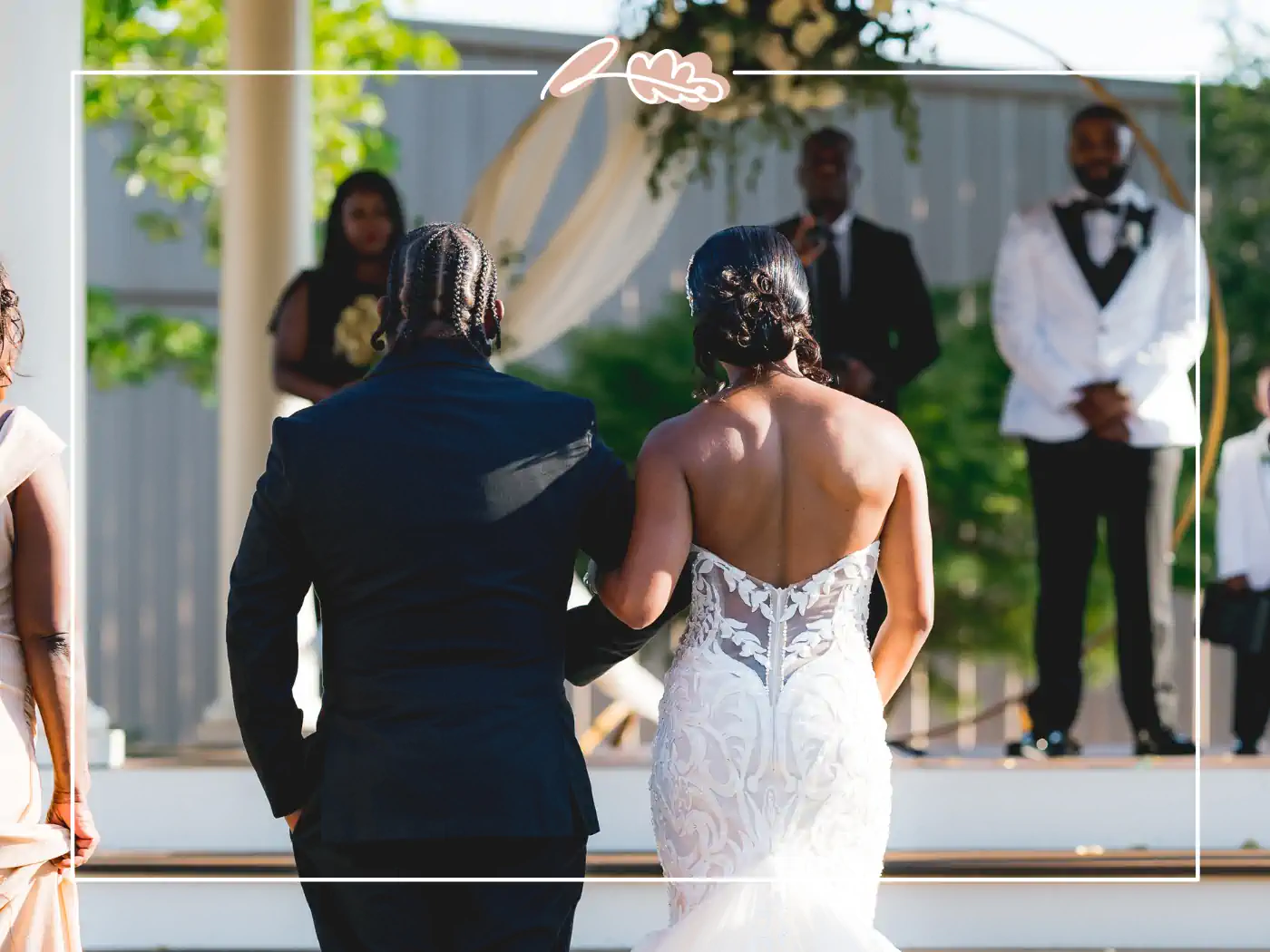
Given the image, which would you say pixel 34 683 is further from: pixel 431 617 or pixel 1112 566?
pixel 1112 566

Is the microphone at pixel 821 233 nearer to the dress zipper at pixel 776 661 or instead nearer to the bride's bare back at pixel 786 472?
the bride's bare back at pixel 786 472

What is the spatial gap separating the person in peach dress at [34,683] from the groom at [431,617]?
1.22 feet

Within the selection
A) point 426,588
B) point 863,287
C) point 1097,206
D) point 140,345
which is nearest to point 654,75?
point 863,287

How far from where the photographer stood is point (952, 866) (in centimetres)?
463

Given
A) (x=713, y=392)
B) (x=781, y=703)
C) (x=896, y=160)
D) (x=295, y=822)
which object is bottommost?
(x=295, y=822)

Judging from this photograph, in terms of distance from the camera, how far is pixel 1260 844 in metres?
4.79

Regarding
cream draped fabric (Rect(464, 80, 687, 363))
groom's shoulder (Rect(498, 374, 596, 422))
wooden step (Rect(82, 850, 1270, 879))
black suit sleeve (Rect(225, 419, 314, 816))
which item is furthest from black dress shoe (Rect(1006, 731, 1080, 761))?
black suit sleeve (Rect(225, 419, 314, 816))

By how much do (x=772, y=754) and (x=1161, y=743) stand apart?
2.45 metres

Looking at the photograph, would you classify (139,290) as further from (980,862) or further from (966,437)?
(980,862)

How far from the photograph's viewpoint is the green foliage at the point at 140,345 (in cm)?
1002

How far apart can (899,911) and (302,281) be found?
8.15 ft

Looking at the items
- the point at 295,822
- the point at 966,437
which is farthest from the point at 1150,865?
the point at 966,437

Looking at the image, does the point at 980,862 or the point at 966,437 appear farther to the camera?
the point at 966,437

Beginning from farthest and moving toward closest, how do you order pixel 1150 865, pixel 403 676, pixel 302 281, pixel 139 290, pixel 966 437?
pixel 139 290, pixel 966 437, pixel 302 281, pixel 1150 865, pixel 403 676
